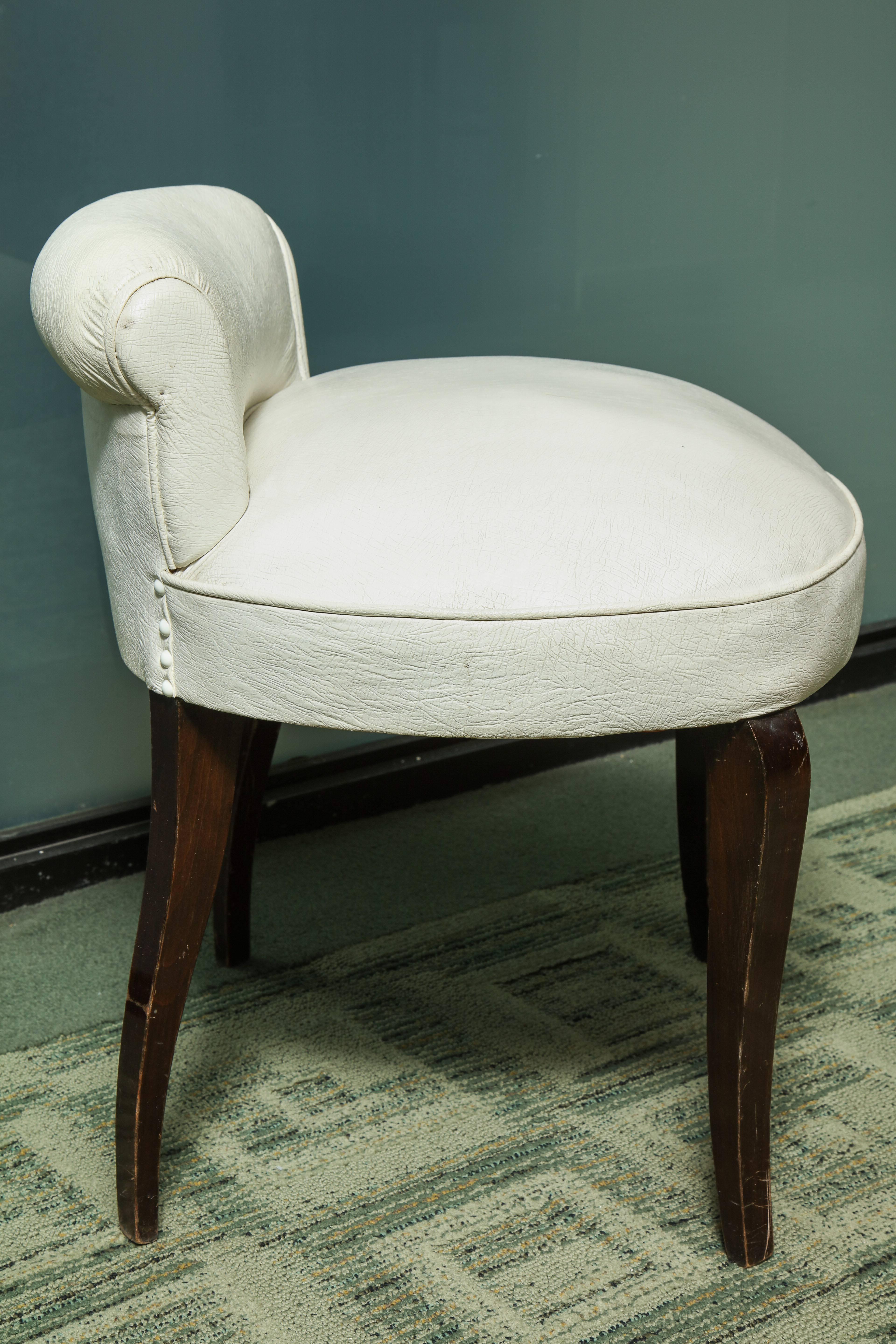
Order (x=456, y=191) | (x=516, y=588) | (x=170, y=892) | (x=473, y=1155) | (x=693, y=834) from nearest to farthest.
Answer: (x=516, y=588)
(x=170, y=892)
(x=473, y=1155)
(x=693, y=834)
(x=456, y=191)

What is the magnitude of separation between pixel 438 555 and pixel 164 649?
18cm

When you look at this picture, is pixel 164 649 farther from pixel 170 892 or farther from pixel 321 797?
pixel 321 797

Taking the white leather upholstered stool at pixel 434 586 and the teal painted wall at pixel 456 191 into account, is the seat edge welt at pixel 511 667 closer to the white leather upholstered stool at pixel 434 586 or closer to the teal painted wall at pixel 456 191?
the white leather upholstered stool at pixel 434 586

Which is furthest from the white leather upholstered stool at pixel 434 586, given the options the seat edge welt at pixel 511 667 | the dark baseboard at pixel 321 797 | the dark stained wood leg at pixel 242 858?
the dark baseboard at pixel 321 797

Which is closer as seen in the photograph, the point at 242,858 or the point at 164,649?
the point at 164,649

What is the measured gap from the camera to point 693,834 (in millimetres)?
1149

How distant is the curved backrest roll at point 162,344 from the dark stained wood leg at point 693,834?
508 millimetres

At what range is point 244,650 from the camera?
28.9 inches

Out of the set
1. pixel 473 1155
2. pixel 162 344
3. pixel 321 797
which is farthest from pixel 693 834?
pixel 162 344

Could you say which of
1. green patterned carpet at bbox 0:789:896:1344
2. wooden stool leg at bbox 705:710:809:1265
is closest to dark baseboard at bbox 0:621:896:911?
green patterned carpet at bbox 0:789:896:1344

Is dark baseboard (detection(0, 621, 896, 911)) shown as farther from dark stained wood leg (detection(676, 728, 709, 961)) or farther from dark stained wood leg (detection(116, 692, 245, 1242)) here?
dark stained wood leg (detection(116, 692, 245, 1242))

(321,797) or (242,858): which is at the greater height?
(242,858)

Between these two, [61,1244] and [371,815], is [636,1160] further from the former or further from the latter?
[371,815]

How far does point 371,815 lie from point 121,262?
0.90 metres
